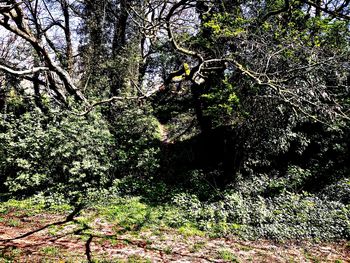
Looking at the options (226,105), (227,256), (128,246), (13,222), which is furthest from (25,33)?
(227,256)

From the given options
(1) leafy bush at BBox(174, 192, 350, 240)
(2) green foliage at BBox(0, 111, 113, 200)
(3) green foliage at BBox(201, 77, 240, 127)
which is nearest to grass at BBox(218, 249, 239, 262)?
(1) leafy bush at BBox(174, 192, 350, 240)

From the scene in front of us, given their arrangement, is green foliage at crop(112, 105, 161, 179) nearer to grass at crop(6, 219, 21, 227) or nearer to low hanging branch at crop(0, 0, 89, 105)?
low hanging branch at crop(0, 0, 89, 105)

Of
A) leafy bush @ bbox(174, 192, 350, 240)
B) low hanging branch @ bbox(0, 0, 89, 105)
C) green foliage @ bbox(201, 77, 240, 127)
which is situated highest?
low hanging branch @ bbox(0, 0, 89, 105)

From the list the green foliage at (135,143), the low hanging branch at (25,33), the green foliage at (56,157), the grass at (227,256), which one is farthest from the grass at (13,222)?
the grass at (227,256)

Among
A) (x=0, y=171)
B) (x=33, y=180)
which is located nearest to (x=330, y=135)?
(x=33, y=180)

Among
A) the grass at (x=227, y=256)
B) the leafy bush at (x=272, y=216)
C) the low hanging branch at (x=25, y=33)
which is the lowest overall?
the grass at (x=227, y=256)

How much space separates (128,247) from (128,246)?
0.14 feet

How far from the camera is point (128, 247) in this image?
5184 millimetres

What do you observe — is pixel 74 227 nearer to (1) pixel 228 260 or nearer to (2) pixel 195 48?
(1) pixel 228 260

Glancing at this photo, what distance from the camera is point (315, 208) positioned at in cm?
693

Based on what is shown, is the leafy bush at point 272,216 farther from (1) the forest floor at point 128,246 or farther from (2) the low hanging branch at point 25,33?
(2) the low hanging branch at point 25,33

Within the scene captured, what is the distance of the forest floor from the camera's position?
15.7 feet

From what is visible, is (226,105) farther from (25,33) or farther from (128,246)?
(25,33)

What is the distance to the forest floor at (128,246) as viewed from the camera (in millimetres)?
4785
